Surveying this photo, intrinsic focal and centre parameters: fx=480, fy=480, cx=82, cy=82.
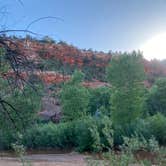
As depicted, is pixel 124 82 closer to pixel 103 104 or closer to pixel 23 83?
pixel 103 104

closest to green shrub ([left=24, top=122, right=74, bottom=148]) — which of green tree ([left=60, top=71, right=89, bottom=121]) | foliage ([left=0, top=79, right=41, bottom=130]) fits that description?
green tree ([left=60, top=71, right=89, bottom=121])

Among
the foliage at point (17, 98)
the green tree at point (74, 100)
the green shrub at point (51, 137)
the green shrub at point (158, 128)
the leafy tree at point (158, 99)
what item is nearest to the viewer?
the foliage at point (17, 98)

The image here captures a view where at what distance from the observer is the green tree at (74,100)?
4053cm

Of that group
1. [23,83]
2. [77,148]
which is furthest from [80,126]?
[23,83]

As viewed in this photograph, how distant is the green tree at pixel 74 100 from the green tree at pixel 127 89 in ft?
12.1

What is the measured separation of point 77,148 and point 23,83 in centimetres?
3104

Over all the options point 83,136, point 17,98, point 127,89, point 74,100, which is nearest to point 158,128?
point 127,89

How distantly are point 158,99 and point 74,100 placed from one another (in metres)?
7.43

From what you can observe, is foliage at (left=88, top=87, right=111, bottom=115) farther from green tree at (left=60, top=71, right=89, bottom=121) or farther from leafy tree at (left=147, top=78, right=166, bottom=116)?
green tree at (left=60, top=71, right=89, bottom=121)

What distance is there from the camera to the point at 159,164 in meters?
4.18

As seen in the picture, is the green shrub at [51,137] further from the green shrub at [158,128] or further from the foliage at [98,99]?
the foliage at [98,99]

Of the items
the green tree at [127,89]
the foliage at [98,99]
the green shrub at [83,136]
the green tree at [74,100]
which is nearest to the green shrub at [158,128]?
the green tree at [127,89]

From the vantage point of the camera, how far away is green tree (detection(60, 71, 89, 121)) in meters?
40.5

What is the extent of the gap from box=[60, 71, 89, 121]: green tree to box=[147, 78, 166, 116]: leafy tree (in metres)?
5.95
